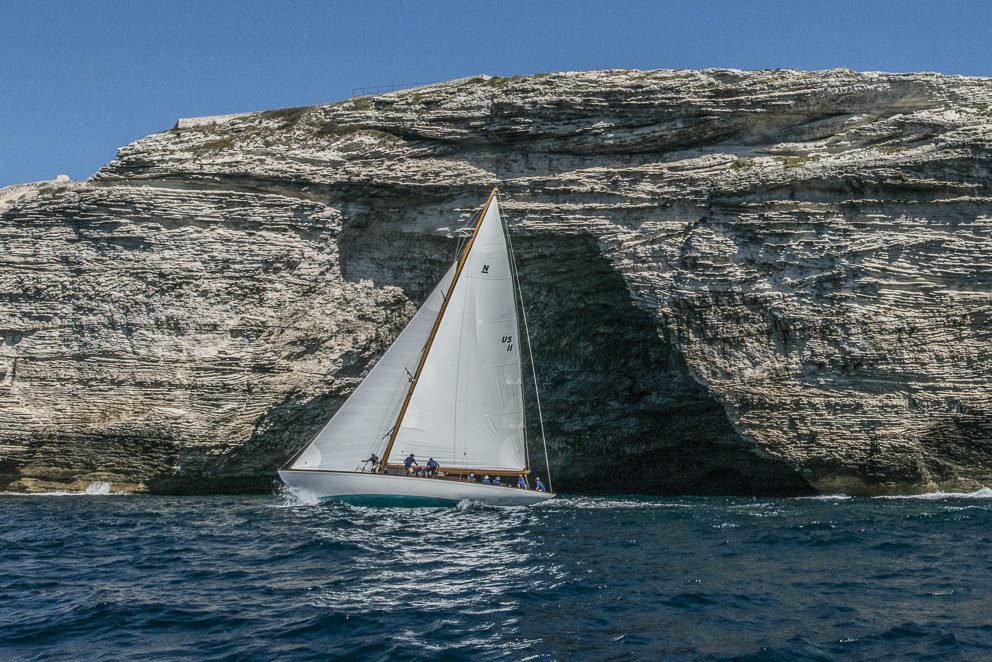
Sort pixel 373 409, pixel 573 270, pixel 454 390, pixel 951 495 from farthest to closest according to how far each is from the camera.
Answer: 1. pixel 573 270
2. pixel 951 495
3. pixel 454 390
4. pixel 373 409

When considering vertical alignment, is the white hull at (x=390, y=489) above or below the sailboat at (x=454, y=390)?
below

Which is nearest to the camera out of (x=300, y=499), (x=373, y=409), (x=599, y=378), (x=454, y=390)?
(x=300, y=499)

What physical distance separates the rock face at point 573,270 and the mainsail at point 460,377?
355cm

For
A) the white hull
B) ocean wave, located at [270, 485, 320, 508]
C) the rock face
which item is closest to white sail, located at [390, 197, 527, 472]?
the white hull

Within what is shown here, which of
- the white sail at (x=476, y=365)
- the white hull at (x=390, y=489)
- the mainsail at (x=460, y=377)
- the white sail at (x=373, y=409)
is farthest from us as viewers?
the white sail at (x=476, y=365)

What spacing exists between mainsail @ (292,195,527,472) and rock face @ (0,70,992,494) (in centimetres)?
355

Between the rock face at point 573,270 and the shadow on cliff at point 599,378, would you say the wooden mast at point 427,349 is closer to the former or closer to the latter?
the rock face at point 573,270

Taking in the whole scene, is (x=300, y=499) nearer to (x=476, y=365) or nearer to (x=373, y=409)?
(x=373, y=409)

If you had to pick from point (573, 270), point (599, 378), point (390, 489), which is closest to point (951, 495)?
point (599, 378)

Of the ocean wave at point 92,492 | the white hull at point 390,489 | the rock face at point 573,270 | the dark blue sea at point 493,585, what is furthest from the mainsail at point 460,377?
the ocean wave at point 92,492

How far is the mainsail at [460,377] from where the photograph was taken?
21.4m

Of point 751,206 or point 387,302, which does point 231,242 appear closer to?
point 387,302

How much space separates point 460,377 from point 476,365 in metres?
0.50

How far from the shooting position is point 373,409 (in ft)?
70.1
